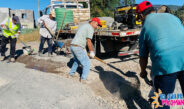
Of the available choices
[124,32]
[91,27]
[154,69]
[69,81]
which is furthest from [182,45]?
[124,32]

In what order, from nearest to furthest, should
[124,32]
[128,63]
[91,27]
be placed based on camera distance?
[91,27] → [124,32] → [128,63]

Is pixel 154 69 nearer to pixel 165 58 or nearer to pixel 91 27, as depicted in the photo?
pixel 165 58

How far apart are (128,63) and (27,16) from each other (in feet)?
117

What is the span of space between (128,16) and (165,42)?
3908 mm

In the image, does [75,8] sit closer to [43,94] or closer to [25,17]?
[43,94]

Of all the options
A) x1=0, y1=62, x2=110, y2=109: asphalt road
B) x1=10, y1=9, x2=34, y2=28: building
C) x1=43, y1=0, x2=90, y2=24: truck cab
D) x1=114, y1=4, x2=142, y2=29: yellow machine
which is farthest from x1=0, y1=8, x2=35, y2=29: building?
x1=0, y1=62, x2=110, y2=109: asphalt road

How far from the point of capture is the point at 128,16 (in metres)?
5.25

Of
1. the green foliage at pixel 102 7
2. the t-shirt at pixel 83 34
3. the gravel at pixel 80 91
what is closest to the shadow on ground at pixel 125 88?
the gravel at pixel 80 91

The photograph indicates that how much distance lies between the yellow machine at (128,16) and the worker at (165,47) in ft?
11.3

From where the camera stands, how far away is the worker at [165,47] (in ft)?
5.08

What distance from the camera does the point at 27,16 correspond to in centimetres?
3566

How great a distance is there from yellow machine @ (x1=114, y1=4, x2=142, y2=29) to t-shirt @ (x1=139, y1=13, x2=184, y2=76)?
3454 millimetres

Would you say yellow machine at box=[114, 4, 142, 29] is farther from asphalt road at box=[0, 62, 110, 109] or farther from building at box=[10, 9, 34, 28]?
building at box=[10, 9, 34, 28]

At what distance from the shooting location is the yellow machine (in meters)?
5.05
